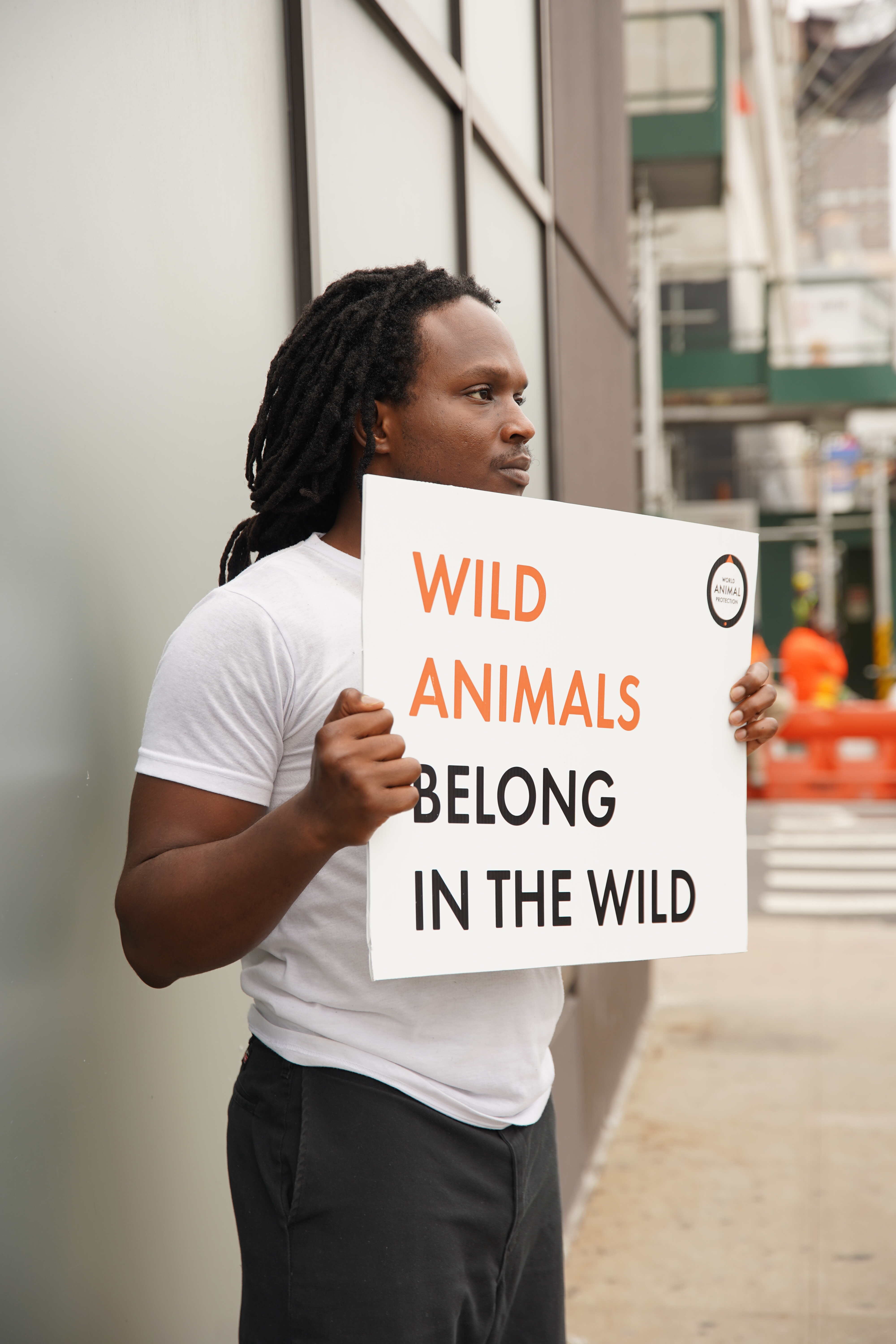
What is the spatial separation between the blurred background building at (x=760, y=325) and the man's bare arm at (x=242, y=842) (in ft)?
37.2

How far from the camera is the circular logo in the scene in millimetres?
1878

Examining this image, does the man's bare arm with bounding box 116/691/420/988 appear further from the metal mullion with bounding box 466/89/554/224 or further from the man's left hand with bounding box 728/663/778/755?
the metal mullion with bounding box 466/89/554/224

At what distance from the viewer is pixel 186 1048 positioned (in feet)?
6.47

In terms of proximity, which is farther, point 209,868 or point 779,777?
point 779,777

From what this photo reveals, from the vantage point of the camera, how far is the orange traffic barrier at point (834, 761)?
13414 millimetres

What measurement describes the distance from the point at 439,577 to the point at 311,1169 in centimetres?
70

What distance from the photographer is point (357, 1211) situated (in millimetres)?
1481

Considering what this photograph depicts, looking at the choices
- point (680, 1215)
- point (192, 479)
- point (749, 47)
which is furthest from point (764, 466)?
point (192, 479)

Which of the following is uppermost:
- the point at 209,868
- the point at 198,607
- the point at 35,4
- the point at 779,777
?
the point at 35,4

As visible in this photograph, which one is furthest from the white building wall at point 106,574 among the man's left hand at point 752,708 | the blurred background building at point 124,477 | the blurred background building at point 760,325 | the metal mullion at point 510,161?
the blurred background building at point 760,325

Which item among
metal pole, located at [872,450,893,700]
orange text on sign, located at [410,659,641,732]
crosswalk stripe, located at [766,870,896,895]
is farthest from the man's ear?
metal pole, located at [872,450,893,700]

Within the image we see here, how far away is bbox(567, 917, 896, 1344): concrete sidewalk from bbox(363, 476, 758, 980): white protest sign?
217cm

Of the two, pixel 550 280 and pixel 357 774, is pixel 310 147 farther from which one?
pixel 550 280

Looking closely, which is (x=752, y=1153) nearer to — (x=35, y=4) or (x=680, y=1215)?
(x=680, y=1215)
